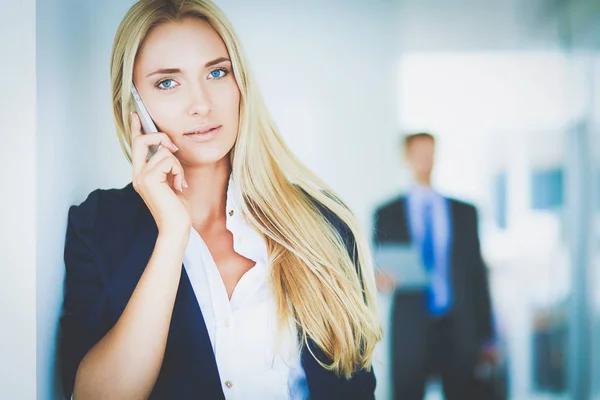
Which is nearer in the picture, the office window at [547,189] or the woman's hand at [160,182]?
the woman's hand at [160,182]

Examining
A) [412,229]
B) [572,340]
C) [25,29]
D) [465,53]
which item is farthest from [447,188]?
[25,29]

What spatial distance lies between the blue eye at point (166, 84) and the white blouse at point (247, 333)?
1.05ft

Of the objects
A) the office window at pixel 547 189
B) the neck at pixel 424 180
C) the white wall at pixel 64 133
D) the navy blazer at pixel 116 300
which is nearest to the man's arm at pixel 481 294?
the neck at pixel 424 180

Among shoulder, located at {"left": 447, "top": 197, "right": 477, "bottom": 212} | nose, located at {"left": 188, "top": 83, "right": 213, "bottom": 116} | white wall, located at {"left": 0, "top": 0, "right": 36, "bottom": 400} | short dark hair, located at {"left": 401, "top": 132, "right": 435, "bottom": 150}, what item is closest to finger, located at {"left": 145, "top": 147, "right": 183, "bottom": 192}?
nose, located at {"left": 188, "top": 83, "right": 213, "bottom": 116}

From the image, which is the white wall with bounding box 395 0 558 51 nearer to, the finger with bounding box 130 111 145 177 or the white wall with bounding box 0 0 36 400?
the finger with bounding box 130 111 145 177

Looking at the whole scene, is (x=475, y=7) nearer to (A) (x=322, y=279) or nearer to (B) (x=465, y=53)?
(B) (x=465, y=53)

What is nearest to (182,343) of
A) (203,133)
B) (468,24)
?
(203,133)

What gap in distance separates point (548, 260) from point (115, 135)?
141 cm

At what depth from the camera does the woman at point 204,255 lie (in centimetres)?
93

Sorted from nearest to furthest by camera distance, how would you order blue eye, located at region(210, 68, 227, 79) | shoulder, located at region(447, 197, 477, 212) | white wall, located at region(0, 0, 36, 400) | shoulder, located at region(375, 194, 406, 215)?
white wall, located at region(0, 0, 36, 400), blue eye, located at region(210, 68, 227, 79), shoulder, located at region(375, 194, 406, 215), shoulder, located at region(447, 197, 477, 212)

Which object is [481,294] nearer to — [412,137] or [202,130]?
[412,137]

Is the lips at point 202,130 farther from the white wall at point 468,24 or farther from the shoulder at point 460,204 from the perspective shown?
the shoulder at point 460,204

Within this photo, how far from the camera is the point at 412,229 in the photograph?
1307 millimetres

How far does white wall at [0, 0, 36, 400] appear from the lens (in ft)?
2.94
